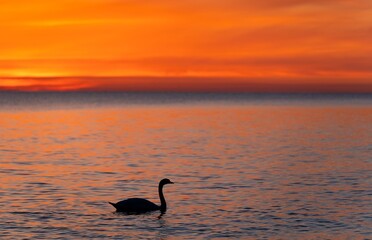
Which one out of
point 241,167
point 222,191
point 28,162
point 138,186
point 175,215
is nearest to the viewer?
point 175,215

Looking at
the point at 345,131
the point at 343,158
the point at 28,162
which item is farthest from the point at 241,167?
the point at 345,131

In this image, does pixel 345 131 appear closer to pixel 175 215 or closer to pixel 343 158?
pixel 343 158

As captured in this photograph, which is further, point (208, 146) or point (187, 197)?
point (208, 146)

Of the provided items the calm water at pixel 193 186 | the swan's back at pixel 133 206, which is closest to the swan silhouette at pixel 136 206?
the swan's back at pixel 133 206

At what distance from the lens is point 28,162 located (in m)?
44.2

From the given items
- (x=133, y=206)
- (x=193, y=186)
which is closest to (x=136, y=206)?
(x=133, y=206)

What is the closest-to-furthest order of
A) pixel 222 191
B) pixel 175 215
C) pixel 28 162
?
pixel 175 215 < pixel 222 191 < pixel 28 162

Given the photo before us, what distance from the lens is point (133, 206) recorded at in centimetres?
2683

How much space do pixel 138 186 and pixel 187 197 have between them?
4.39 m

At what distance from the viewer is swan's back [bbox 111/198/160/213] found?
87.7 ft

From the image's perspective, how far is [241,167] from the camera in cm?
4141

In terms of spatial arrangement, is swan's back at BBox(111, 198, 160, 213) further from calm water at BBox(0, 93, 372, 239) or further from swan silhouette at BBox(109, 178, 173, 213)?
calm water at BBox(0, 93, 372, 239)

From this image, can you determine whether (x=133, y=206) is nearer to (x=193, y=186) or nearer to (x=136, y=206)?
(x=136, y=206)

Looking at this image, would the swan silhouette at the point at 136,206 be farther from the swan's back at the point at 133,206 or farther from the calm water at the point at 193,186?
the calm water at the point at 193,186
